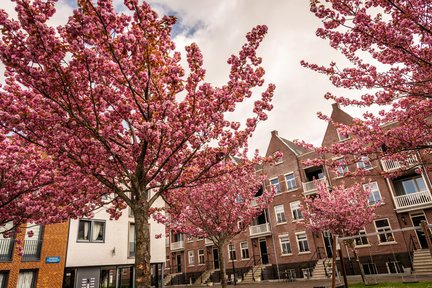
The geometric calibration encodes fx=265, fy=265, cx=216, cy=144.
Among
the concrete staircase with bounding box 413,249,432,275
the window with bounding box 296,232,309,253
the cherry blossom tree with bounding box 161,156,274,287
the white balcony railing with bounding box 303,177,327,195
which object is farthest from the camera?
the white balcony railing with bounding box 303,177,327,195

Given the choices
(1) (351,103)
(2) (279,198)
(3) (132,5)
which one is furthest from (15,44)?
(2) (279,198)

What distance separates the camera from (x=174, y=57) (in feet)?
22.9

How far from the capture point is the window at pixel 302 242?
25156 millimetres

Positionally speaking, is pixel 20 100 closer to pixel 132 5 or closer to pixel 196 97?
pixel 132 5

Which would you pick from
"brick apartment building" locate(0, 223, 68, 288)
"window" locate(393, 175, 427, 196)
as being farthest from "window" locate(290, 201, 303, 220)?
"brick apartment building" locate(0, 223, 68, 288)

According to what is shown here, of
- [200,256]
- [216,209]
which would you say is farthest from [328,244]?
[200,256]

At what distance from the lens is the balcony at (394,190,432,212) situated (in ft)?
65.3

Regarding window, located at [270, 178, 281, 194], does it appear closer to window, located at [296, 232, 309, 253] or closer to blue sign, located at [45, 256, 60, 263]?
window, located at [296, 232, 309, 253]

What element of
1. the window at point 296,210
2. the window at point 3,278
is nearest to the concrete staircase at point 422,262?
the window at point 296,210

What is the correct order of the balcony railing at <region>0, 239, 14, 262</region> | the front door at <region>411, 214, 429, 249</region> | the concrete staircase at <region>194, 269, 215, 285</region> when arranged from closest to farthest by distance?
the balcony railing at <region>0, 239, 14, 262</region>
the front door at <region>411, 214, 429, 249</region>
the concrete staircase at <region>194, 269, 215, 285</region>

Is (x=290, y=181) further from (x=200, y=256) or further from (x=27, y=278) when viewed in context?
(x=27, y=278)

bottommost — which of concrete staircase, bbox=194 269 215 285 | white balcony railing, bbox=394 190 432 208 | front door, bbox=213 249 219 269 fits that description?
concrete staircase, bbox=194 269 215 285

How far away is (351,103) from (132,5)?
7.86m

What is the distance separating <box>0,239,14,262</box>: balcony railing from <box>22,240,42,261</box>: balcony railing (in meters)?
0.77
